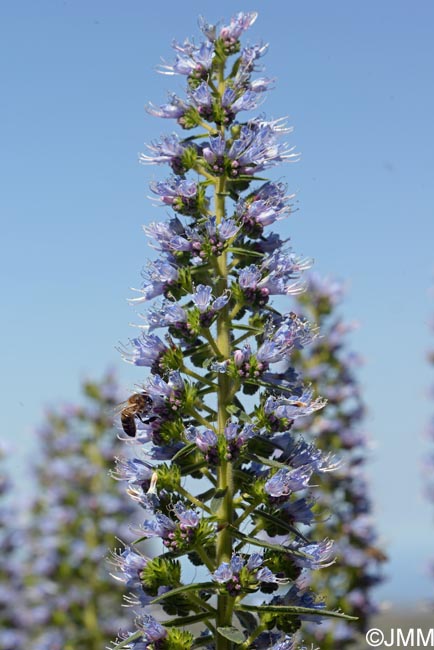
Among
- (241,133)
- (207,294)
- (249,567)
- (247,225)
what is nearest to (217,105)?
(241,133)

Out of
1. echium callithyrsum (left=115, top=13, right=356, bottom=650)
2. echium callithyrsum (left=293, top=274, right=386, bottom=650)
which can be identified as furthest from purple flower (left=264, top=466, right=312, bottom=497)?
echium callithyrsum (left=293, top=274, right=386, bottom=650)

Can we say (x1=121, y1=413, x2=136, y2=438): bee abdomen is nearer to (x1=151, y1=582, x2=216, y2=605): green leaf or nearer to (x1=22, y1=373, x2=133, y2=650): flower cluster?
(x1=151, y1=582, x2=216, y2=605): green leaf

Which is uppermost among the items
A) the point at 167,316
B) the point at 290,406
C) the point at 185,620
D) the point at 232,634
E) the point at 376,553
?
the point at 376,553

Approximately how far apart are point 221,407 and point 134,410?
514 millimetres

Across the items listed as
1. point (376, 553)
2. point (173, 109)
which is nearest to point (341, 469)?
point (376, 553)

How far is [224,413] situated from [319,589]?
20.2 ft

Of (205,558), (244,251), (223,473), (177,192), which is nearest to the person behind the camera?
(205,558)

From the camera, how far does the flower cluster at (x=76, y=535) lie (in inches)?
534

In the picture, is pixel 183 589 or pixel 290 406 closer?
pixel 183 589

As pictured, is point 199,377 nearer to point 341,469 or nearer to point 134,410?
point 134,410

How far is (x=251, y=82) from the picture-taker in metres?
6.36

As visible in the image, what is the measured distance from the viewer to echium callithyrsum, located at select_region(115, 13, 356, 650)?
519 centimetres

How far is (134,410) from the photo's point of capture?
566 cm

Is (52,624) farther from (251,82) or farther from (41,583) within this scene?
(251,82)
